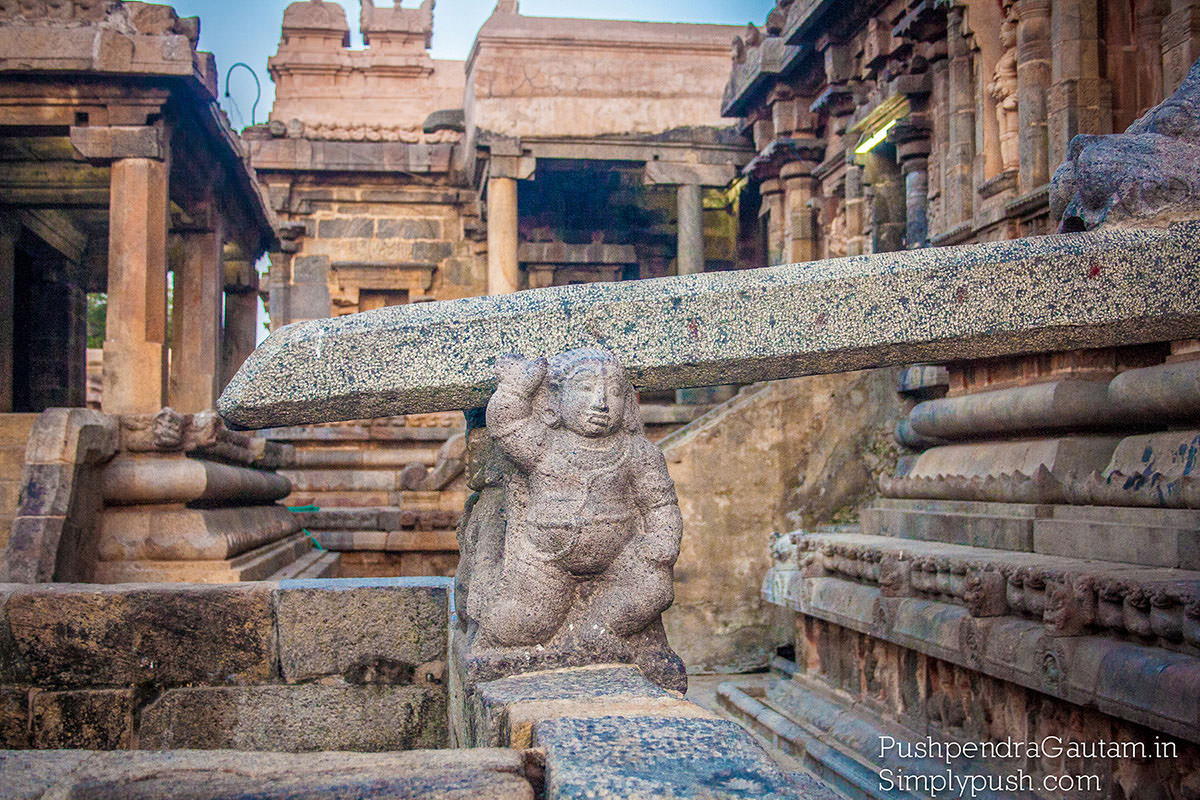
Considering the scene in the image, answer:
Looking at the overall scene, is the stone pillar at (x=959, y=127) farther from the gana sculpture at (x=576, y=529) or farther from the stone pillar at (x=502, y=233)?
the stone pillar at (x=502, y=233)

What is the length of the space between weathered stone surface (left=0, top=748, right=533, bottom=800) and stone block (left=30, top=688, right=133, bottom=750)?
183 cm

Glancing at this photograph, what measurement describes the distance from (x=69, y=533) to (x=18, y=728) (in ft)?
6.75

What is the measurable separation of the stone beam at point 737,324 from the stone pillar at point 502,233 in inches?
390

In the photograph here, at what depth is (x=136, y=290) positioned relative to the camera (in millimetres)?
7316

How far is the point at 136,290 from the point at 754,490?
184 inches

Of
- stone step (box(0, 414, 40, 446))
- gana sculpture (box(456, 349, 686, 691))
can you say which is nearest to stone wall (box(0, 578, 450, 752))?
gana sculpture (box(456, 349, 686, 691))

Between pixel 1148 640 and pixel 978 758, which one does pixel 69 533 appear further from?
pixel 1148 640

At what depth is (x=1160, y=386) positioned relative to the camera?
3.28m

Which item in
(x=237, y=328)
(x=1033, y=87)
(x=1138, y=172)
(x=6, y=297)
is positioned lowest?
(x=1138, y=172)

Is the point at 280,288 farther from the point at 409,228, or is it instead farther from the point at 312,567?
the point at 312,567

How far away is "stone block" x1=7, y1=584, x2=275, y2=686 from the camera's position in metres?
3.62

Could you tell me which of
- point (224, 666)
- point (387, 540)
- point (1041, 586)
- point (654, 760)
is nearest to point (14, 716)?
point (224, 666)

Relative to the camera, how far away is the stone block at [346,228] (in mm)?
15148

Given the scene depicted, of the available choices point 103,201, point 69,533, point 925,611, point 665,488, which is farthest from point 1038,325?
point 103,201
